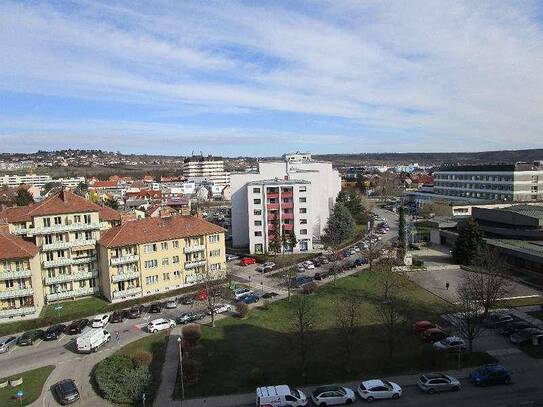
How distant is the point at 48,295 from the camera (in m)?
49.6

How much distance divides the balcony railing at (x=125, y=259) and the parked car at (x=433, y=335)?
101 ft

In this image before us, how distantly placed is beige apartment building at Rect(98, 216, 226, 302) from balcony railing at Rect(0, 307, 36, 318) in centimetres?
764

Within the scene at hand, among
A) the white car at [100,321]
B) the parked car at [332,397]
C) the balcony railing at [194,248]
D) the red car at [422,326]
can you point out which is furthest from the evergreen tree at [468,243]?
the white car at [100,321]

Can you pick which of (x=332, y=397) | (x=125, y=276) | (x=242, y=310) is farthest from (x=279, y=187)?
(x=332, y=397)

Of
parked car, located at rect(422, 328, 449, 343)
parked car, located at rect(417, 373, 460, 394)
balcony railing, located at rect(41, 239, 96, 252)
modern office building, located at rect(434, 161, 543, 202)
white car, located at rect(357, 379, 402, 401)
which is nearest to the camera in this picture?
white car, located at rect(357, 379, 402, 401)

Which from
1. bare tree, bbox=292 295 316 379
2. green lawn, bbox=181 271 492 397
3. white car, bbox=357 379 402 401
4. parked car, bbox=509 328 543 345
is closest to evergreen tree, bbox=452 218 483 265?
green lawn, bbox=181 271 492 397

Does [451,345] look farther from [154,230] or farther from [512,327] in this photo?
[154,230]

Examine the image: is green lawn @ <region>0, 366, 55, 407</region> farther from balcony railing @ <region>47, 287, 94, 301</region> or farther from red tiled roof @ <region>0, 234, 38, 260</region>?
balcony railing @ <region>47, 287, 94, 301</region>

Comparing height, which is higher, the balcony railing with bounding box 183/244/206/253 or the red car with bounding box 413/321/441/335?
the balcony railing with bounding box 183/244/206/253

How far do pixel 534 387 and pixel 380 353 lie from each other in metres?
9.72

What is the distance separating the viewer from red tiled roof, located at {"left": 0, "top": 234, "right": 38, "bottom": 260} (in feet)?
147

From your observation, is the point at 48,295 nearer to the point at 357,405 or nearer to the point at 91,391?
the point at 91,391

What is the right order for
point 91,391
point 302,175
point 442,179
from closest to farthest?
1. point 91,391
2. point 302,175
3. point 442,179

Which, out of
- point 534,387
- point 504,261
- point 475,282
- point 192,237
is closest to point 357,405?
point 534,387
